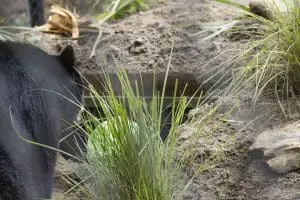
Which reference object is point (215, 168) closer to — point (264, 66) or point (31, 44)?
point (264, 66)

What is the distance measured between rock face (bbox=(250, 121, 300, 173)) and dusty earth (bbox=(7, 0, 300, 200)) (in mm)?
22

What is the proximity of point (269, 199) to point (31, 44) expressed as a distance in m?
0.77

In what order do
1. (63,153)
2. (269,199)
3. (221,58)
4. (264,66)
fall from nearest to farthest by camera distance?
(269,199)
(63,153)
(264,66)
(221,58)

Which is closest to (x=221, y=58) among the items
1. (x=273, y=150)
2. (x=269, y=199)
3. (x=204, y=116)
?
(x=204, y=116)

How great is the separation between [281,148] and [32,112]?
0.67m

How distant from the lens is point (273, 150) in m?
1.76

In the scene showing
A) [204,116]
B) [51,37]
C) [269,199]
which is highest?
[51,37]

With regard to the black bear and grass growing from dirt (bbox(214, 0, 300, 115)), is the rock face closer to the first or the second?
grass growing from dirt (bbox(214, 0, 300, 115))

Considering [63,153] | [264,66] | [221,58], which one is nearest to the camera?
[63,153]

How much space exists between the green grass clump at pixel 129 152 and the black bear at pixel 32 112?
130 millimetres

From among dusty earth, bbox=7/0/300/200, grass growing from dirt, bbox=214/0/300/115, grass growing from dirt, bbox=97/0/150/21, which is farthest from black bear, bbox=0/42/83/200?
grass growing from dirt, bbox=214/0/300/115

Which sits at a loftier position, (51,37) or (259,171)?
(51,37)

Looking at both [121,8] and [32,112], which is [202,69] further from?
[32,112]

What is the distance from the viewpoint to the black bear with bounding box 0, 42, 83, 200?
5.19 ft
